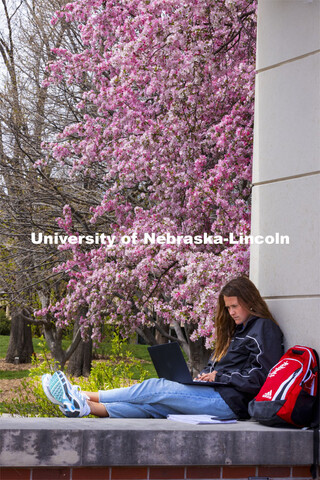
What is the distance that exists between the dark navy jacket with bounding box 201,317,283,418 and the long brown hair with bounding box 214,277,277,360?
0.30 ft

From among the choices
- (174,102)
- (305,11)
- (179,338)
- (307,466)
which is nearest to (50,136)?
(179,338)

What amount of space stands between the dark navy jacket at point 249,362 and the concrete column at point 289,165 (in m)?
0.13

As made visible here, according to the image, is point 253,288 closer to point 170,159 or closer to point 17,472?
point 17,472

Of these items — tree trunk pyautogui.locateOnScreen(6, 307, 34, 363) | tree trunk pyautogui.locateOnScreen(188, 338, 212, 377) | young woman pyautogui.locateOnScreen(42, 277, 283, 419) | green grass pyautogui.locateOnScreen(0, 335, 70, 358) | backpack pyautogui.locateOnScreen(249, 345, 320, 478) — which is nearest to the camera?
backpack pyautogui.locateOnScreen(249, 345, 320, 478)

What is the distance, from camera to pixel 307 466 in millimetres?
3896

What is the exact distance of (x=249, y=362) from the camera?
4633 mm

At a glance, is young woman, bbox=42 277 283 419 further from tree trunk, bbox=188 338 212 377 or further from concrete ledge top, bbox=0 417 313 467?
tree trunk, bbox=188 338 212 377

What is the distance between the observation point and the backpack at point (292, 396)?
157 inches

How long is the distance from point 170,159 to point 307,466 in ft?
19.0

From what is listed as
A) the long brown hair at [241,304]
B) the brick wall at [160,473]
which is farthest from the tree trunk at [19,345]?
the brick wall at [160,473]

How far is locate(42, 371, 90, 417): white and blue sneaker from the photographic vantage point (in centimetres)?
426

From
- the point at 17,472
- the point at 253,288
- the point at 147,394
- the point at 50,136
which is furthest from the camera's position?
the point at 50,136

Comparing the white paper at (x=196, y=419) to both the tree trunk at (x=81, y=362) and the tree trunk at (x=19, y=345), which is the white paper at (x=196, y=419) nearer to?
the tree trunk at (x=81, y=362)

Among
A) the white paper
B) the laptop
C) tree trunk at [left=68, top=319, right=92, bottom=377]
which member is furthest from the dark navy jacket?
tree trunk at [left=68, top=319, right=92, bottom=377]
